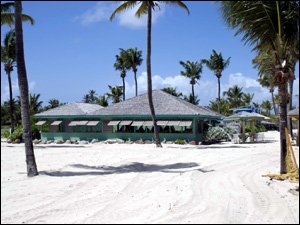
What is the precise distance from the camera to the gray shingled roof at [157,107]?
32.1 m

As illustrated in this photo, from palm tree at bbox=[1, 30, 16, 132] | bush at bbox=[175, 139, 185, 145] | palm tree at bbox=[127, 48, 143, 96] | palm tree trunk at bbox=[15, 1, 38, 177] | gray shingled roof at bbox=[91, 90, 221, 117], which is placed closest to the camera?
palm tree trunk at bbox=[15, 1, 38, 177]

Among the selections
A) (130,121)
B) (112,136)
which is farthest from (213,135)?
(112,136)

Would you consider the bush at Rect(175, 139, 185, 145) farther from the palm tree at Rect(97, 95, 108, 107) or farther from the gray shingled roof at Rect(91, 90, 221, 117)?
the palm tree at Rect(97, 95, 108, 107)

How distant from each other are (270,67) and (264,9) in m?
1.71

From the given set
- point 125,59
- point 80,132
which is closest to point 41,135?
point 80,132

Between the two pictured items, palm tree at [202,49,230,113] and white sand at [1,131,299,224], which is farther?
palm tree at [202,49,230,113]

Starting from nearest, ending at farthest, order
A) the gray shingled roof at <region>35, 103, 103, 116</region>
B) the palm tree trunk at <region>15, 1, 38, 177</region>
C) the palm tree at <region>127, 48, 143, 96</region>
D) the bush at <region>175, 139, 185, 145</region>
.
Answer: the palm tree trunk at <region>15, 1, 38, 177</region>, the bush at <region>175, 139, 185, 145</region>, the gray shingled roof at <region>35, 103, 103, 116</region>, the palm tree at <region>127, 48, 143, 96</region>

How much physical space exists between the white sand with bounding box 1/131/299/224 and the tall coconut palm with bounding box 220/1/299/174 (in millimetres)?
2574

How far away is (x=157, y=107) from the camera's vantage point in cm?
3369

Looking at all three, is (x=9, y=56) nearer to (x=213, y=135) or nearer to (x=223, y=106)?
(x=213, y=135)

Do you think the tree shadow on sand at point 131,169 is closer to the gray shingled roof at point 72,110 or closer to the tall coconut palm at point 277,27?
the tall coconut palm at point 277,27

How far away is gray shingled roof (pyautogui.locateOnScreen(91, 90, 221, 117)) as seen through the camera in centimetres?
3213

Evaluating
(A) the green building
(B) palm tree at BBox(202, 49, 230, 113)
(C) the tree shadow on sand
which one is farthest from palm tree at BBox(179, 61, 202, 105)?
(C) the tree shadow on sand

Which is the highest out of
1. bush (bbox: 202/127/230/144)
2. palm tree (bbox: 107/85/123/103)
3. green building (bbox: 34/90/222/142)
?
palm tree (bbox: 107/85/123/103)
